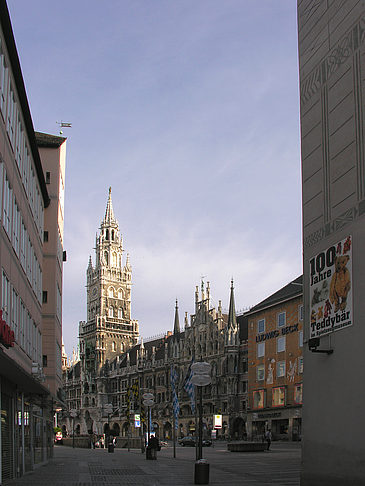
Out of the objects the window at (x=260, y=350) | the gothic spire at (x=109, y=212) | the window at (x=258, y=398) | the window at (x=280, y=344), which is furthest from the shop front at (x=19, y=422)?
the gothic spire at (x=109, y=212)

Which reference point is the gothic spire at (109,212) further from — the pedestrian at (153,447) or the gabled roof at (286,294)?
the pedestrian at (153,447)

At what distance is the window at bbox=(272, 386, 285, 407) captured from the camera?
7375 centimetres

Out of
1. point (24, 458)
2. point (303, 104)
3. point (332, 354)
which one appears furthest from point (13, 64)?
point (24, 458)

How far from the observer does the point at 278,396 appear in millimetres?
74688

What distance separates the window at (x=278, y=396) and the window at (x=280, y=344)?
3.97m

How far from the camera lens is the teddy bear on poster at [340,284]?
1957 cm

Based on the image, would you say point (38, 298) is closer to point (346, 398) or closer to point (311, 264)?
point (311, 264)

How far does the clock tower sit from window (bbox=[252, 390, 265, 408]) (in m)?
74.2

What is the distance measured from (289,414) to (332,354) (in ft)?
180

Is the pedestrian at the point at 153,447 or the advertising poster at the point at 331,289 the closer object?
the advertising poster at the point at 331,289

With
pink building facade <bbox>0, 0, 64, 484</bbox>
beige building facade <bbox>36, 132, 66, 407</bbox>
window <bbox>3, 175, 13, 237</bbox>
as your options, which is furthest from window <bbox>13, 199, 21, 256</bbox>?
beige building facade <bbox>36, 132, 66, 407</bbox>

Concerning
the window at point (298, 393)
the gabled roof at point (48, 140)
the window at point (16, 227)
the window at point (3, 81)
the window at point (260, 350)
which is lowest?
the window at point (298, 393)

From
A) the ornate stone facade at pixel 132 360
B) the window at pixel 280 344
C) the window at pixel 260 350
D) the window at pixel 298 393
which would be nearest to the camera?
the window at pixel 298 393

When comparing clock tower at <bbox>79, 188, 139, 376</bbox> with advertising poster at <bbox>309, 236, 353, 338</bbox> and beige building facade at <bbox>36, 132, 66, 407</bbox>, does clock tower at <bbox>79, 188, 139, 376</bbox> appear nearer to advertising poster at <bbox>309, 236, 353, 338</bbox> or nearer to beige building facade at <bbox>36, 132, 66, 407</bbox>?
beige building facade at <bbox>36, 132, 66, 407</bbox>
